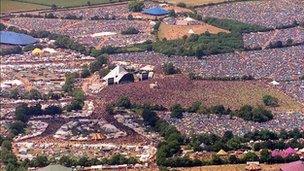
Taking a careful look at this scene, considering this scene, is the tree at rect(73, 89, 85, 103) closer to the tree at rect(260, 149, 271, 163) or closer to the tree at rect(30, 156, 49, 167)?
the tree at rect(30, 156, 49, 167)

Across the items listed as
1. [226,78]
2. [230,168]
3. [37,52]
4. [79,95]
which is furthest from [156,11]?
[230,168]

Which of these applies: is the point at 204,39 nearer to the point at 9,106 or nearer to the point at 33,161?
the point at 9,106

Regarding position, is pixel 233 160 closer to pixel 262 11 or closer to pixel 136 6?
pixel 262 11

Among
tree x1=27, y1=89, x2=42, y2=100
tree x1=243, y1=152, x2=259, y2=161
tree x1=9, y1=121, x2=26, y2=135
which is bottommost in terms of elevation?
tree x1=27, y1=89, x2=42, y2=100

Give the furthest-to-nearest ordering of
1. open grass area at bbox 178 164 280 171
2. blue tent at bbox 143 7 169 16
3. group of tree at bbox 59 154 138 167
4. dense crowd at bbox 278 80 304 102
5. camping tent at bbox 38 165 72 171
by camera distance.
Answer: blue tent at bbox 143 7 169 16
dense crowd at bbox 278 80 304 102
group of tree at bbox 59 154 138 167
open grass area at bbox 178 164 280 171
camping tent at bbox 38 165 72 171

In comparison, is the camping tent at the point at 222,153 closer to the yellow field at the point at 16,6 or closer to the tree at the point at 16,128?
the tree at the point at 16,128

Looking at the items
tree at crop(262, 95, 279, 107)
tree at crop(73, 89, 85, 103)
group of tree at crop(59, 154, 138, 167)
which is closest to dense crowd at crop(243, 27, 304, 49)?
tree at crop(262, 95, 279, 107)

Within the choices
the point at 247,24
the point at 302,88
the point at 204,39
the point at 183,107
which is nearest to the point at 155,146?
the point at 183,107
